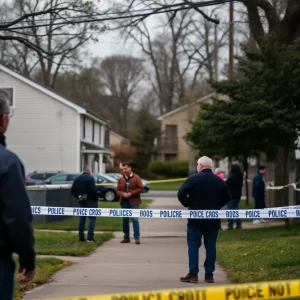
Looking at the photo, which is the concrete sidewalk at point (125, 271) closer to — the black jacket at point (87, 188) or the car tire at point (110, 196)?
the black jacket at point (87, 188)

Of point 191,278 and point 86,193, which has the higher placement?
point 86,193

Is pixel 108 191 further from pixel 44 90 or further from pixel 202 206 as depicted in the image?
pixel 202 206

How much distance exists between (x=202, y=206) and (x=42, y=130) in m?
35.8

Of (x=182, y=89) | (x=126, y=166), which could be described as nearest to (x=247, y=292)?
(x=126, y=166)

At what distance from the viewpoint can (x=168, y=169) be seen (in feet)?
222

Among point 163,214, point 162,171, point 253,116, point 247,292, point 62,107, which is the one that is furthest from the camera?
point 162,171

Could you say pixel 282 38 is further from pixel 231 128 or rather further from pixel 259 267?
pixel 259 267

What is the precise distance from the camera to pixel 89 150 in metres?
47.5

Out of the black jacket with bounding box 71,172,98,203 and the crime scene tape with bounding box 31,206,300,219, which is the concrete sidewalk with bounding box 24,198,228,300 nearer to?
the crime scene tape with bounding box 31,206,300,219

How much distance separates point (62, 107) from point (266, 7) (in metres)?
24.5

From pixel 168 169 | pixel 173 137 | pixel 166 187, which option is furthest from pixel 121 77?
pixel 166 187

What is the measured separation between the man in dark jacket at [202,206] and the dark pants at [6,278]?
19.0 ft

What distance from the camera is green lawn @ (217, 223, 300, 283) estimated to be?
10.9 m

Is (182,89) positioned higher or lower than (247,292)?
higher
